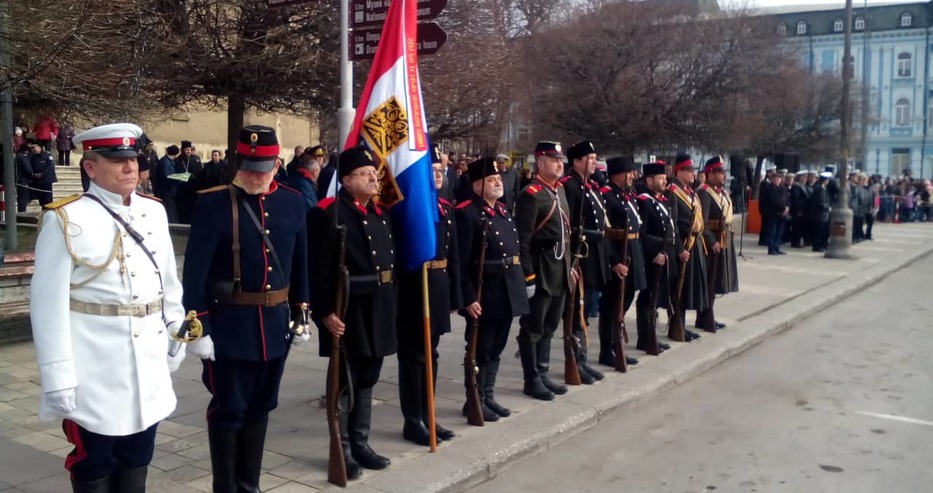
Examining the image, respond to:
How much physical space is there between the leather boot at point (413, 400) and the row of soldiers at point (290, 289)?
0.01 metres

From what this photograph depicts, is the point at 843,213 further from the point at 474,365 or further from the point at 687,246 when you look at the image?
the point at 474,365

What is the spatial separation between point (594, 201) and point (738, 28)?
17930mm

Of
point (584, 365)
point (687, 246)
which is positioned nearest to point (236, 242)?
point (584, 365)

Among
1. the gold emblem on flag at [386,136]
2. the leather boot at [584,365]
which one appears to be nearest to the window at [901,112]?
the leather boot at [584,365]

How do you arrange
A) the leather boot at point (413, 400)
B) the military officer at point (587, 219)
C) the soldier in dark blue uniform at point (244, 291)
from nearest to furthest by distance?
the soldier in dark blue uniform at point (244, 291) → the leather boot at point (413, 400) → the military officer at point (587, 219)

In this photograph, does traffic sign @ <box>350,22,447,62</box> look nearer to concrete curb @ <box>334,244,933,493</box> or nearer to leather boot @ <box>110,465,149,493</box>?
concrete curb @ <box>334,244,933,493</box>

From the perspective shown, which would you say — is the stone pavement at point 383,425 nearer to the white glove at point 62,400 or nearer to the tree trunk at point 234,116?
the white glove at point 62,400

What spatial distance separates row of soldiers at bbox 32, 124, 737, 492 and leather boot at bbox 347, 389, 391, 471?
0.01m

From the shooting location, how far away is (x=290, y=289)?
4730 millimetres

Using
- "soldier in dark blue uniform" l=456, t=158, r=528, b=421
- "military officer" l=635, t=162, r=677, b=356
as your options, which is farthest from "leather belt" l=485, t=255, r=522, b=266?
"military officer" l=635, t=162, r=677, b=356

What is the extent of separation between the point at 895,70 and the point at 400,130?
232 ft

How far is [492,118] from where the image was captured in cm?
2048

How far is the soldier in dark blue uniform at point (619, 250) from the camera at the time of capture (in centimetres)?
812

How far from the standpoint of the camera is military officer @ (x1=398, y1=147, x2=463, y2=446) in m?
5.74
